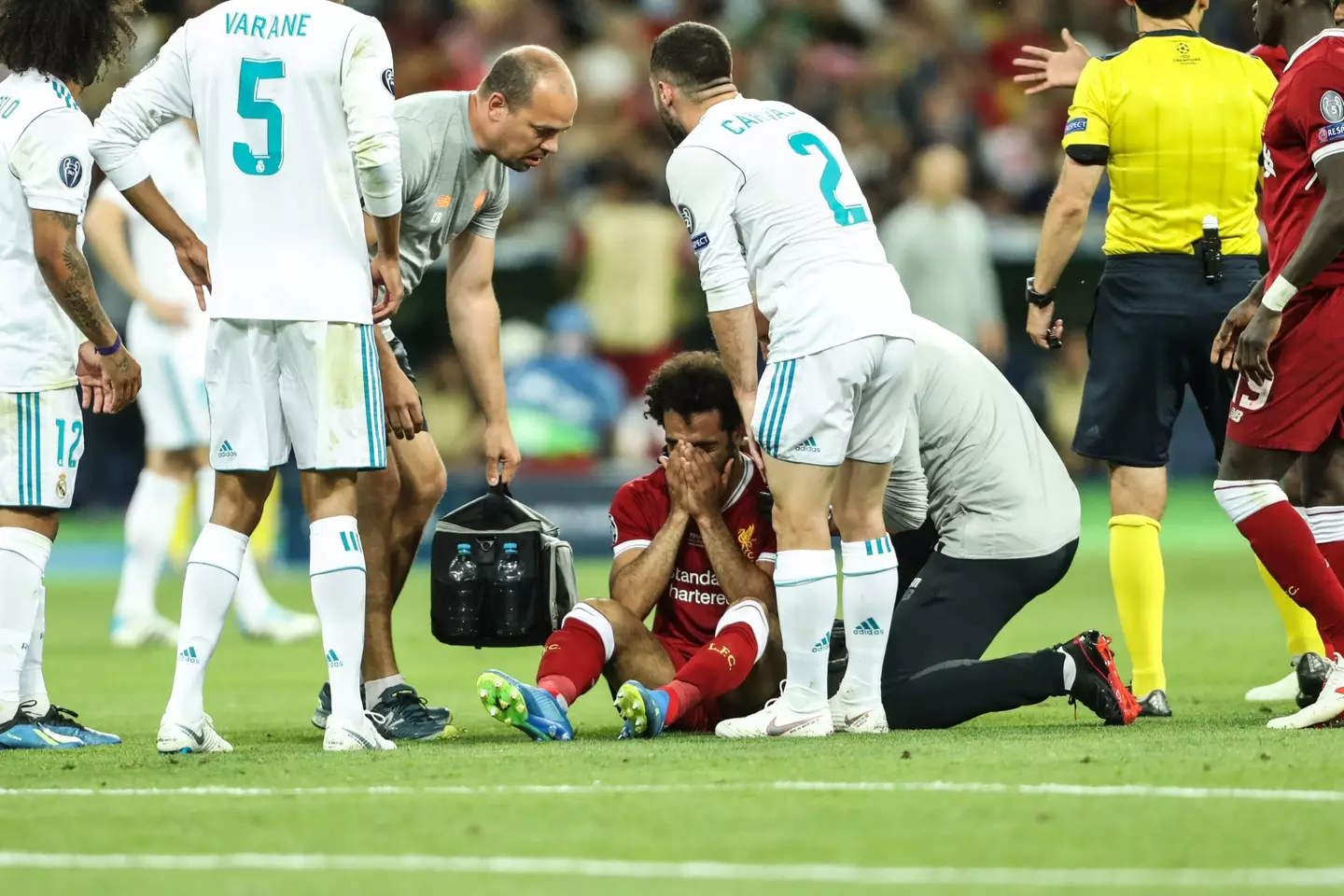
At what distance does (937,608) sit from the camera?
254 inches

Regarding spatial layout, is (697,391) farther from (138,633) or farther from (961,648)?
(138,633)

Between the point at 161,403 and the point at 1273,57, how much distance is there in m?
6.04

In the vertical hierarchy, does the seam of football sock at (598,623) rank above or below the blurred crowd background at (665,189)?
below

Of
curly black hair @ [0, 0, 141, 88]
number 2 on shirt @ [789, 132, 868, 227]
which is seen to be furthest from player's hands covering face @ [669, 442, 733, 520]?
curly black hair @ [0, 0, 141, 88]

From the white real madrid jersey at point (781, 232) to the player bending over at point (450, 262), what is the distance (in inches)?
24.9

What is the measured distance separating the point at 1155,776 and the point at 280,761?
8.01 feet

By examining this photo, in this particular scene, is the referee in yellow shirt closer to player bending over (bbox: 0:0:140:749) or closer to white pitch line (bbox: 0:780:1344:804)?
white pitch line (bbox: 0:780:1344:804)

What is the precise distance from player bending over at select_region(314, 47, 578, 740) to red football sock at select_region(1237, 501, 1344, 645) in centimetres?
255

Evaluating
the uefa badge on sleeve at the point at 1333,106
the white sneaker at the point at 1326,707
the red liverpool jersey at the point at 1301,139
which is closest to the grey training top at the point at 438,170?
the red liverpool jersey at the point at 1301,139

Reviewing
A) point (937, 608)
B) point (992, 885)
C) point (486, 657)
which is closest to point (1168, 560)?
point (486, 657)

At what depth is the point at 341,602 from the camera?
18.8 ft

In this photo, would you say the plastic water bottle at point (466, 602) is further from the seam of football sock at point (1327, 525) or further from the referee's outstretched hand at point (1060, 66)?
the referee's outstretched hand at point (1060, 66)

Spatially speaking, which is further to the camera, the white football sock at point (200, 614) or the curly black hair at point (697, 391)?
the curly black hair at point (697, 391)

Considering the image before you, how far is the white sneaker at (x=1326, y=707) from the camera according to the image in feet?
19.4
